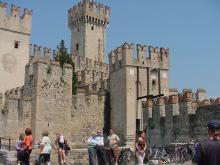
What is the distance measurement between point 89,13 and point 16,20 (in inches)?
945

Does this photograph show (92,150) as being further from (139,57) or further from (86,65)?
(86,65)

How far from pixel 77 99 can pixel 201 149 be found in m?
24.8

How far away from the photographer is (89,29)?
61.3m

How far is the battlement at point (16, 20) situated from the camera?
36.9 m

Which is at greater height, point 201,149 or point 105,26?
point 105,26

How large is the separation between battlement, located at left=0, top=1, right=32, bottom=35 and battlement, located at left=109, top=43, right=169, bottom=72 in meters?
10.8

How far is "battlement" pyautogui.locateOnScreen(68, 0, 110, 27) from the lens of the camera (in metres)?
60.8

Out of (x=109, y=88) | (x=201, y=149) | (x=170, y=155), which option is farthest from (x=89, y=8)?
(x=201, y=149)

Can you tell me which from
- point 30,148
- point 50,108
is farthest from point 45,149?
→ point 50,108

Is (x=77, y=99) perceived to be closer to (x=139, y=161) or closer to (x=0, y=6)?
(x=0, y=6)

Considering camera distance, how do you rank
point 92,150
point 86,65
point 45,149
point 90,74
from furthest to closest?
point 86,65
point 90,74
point 92,150
point 45,149

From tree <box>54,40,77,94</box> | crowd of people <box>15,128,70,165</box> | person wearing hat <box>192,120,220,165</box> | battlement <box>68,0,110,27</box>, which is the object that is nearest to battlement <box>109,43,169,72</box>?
tree <box>54,40,77,94</box>

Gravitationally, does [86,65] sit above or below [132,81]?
above

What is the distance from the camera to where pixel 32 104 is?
89.7 feet
